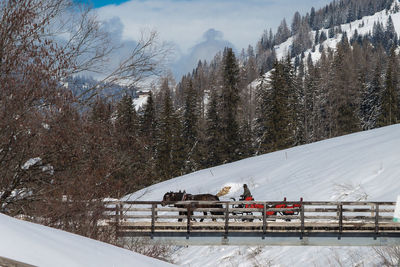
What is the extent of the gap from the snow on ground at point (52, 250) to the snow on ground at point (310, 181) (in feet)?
26.5

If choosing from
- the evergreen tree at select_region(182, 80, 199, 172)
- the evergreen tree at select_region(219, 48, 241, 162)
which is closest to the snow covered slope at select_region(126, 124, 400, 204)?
the evergreen tree at select_region(219, 48, 241, 162)

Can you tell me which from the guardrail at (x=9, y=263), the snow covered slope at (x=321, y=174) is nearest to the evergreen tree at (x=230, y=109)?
the snow covered slope at (x=321, y=174)

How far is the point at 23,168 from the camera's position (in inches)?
406

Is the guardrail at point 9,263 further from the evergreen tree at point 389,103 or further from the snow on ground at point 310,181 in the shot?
the evergreen tree at point 389,103

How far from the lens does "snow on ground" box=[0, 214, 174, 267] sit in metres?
4.65

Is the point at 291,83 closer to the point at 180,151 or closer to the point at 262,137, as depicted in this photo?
the point at 262,137

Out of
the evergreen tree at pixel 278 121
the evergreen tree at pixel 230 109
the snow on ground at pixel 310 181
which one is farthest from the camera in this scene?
the evergreen tree at pixel 230 109

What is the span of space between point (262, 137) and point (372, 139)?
20.4m

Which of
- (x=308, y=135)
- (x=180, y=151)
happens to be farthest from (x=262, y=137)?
(x=308, y=135)

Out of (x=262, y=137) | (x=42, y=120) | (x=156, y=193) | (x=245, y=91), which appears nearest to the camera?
(x=42, y=120)

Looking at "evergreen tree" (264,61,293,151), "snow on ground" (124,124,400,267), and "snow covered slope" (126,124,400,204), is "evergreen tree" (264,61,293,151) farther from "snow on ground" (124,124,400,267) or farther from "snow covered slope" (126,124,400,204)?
"snow covered slope" (126,124,400,204)

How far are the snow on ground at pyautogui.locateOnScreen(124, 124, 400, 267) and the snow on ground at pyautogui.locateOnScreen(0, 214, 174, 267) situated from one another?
8064 millimetres

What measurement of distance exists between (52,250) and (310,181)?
71.3ft

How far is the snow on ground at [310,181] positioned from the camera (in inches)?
717
